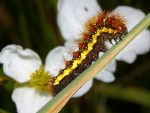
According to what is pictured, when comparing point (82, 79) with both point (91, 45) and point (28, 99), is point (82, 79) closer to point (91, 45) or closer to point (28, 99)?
point (91, 45)

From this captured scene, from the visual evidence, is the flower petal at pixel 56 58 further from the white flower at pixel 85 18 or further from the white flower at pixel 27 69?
the white flower at pixel 85 18

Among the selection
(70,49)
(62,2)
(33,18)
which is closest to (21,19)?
(33,18)

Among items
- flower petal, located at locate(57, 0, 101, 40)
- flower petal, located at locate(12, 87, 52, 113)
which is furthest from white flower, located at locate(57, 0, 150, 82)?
flower petal, located at locate(12, 87, 52, 113)

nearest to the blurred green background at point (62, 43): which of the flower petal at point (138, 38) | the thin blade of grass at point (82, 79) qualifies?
the flower petal at point (138, 38)

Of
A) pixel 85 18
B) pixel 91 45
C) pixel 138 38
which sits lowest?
pixel 138 38

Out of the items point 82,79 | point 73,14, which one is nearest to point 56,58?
point 73,14

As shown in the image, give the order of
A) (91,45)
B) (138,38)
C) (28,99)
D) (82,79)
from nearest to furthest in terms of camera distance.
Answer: (82,79), (91,45), (28,99), (138,38)
